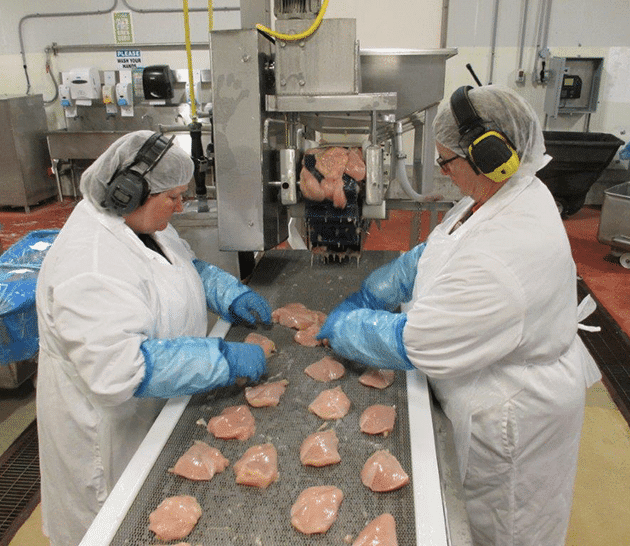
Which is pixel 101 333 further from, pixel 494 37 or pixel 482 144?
pixel 494 37

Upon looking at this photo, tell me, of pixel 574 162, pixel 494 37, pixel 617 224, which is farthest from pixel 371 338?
pixel 494 37

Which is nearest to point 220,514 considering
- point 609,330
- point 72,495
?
point 72,495

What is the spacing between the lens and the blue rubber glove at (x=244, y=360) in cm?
143

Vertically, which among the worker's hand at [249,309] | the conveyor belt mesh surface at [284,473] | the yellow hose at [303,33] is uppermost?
the yellow hose at [303,33]

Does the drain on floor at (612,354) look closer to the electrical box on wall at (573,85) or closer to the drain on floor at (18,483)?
the electrical box on wall at (573,85)

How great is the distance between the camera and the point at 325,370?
1.56 meters

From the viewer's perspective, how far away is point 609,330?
3.58 metres

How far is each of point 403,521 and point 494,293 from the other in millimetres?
530

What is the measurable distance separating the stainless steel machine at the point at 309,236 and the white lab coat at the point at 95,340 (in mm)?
197

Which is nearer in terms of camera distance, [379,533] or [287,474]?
[379,533]

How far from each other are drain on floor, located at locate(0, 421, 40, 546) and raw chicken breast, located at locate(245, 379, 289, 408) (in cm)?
139

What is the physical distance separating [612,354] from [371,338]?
258cm

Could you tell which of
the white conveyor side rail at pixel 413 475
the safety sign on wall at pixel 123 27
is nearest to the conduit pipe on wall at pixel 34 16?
the safety sign on wall at pixel 123 27

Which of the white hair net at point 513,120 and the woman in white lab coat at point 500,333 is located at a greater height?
the white hair net at point 513,120
